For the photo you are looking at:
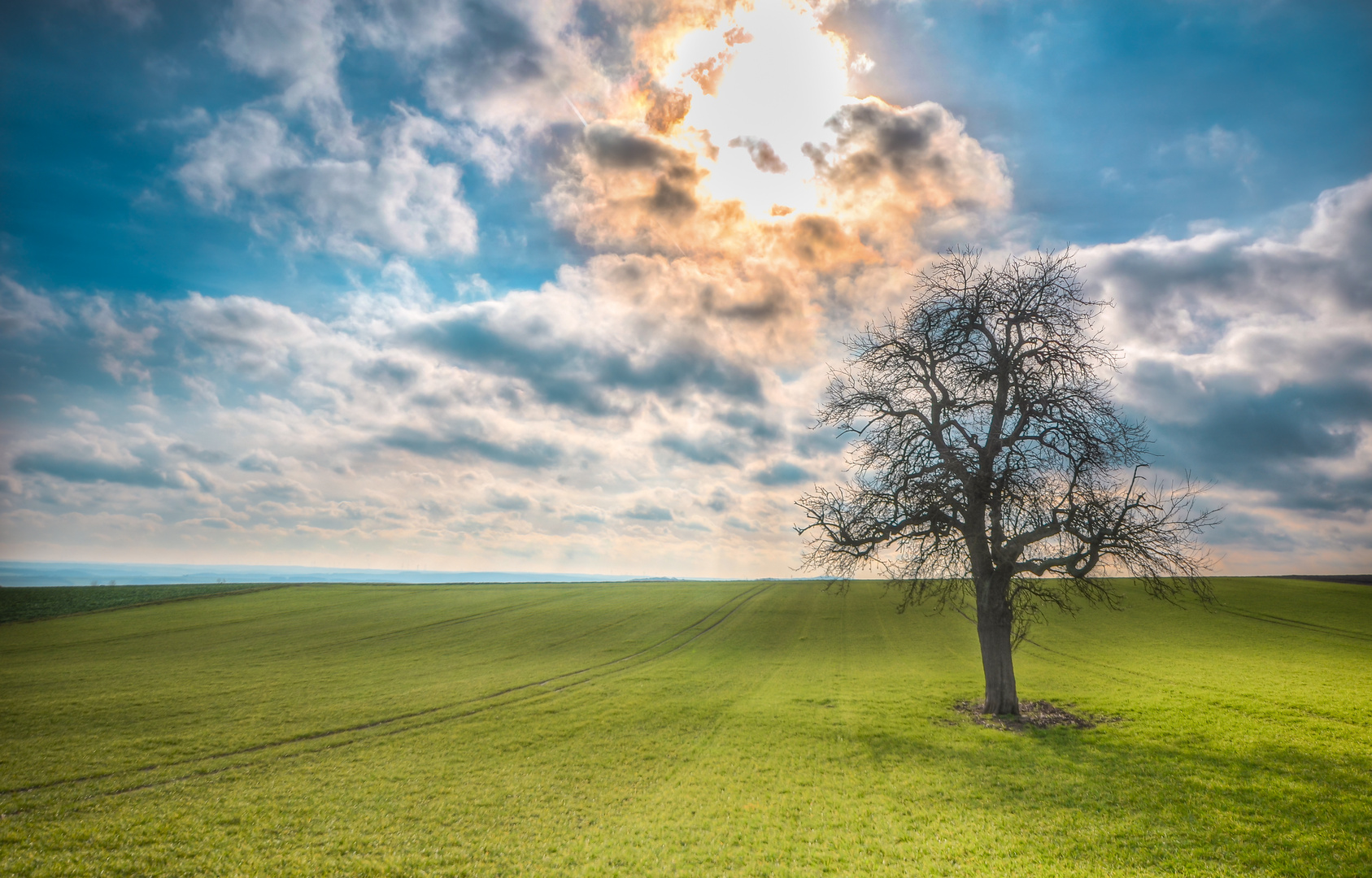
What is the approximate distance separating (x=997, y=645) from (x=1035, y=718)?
9.20ft

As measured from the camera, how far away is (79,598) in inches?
2378

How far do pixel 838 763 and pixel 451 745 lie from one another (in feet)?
42.3

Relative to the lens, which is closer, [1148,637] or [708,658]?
[708,658]

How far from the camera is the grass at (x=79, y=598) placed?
52.4 m

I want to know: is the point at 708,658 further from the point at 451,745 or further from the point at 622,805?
the point at 622,805

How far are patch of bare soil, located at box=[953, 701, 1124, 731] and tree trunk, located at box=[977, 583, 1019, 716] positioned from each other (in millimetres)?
358

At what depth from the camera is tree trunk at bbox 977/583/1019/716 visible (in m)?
19.4

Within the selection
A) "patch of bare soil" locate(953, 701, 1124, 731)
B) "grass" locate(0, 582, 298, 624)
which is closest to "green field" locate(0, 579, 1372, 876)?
"patch of bare soil" locate(953, 701, 1124, 731)

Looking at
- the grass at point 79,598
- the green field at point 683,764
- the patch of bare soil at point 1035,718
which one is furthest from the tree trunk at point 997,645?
the grass at point 79,598

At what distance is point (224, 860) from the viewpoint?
432 inches

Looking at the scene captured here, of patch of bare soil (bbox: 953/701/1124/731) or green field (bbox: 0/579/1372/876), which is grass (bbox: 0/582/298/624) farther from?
patch of bare soil (bbox: 953/701/1124/731)

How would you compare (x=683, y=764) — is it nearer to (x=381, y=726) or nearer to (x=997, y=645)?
(x=997, y=645)

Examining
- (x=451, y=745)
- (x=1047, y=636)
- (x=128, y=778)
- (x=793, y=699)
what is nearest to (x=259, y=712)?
(x=128, y=778)

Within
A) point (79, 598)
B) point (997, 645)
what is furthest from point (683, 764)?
point (79, 598)
